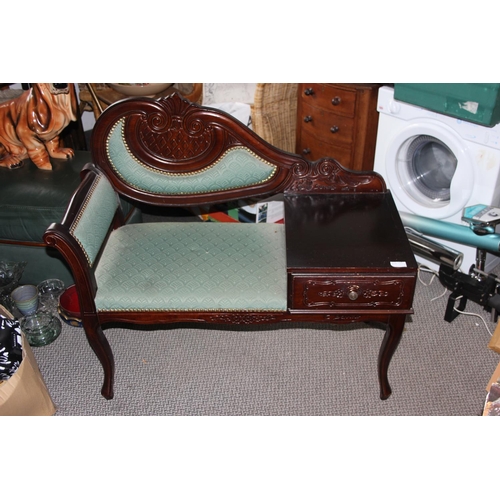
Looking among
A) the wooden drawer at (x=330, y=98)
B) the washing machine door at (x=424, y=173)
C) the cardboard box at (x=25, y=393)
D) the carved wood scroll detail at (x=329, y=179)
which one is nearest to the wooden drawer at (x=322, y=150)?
the wooden drawer at (x=330, y=98)

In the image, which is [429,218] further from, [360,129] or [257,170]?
[257,170]

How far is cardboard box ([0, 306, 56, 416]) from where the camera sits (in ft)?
5.88

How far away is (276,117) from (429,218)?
3.28 feet

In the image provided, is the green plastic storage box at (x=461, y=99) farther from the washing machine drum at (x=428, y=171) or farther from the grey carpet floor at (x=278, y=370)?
the grey carpet floor at (x=278, y=370)

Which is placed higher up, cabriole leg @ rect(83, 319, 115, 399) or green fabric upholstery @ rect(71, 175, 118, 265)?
green fabric upholstery @ rect(71, 175, 118, 265)

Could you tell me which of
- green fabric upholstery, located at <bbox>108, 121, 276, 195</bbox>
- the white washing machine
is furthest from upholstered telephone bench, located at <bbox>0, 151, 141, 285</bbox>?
the white washing machine

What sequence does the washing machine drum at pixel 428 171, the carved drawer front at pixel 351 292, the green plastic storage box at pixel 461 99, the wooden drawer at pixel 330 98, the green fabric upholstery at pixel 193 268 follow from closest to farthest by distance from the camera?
1. the carved drawer front at pixel 351 292
2. the green fabric upholstery at pixel 193 268
3. the green plastic storage box at pixel 461 99
4. the washing machine drum at pixel 428 171
5. the wooden drawer at pixel 330 98

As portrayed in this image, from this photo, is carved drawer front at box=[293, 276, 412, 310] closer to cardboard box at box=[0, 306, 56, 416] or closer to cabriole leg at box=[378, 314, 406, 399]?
cabriole leg at box=[378, 314, 406, 399]

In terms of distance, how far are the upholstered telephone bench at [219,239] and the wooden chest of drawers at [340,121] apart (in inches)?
30.1

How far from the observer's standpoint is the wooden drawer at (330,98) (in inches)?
107

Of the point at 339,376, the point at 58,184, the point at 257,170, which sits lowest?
the point at 339,376

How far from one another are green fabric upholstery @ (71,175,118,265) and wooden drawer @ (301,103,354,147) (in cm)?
125

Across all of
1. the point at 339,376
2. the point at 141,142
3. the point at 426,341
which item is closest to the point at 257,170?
the point at 141,142

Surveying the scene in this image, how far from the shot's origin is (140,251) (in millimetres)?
2055
